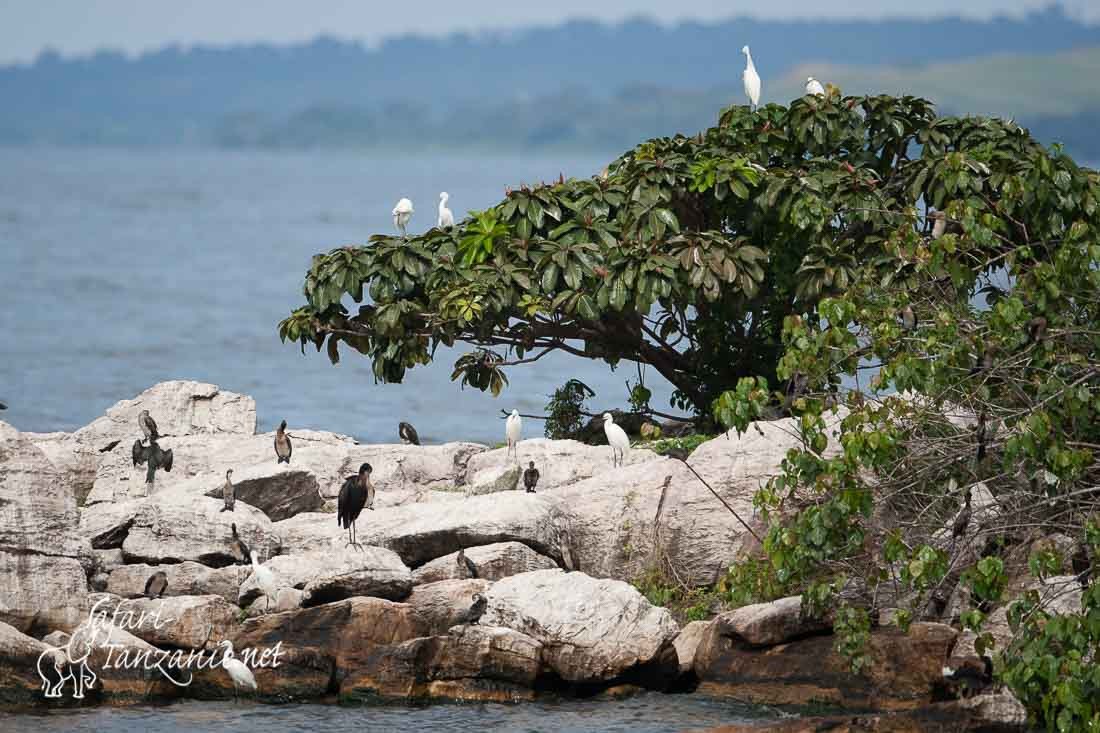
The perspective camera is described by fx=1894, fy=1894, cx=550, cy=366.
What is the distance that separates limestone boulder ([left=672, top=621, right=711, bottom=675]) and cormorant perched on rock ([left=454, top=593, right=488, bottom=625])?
5.94ft

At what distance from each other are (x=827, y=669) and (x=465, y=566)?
3661 millimetres

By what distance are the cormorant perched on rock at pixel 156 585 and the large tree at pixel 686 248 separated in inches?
195

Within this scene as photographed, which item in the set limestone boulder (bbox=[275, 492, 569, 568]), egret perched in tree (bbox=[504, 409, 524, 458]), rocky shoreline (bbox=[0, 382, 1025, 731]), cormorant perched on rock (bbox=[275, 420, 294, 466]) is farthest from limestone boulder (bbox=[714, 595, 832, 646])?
cormorant perched on rock (bbox=[275, 420, 294, 466])

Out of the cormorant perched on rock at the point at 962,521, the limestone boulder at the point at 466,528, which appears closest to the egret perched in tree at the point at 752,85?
the limestone boulder at the point at 466,528

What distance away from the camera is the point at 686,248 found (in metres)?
21.5

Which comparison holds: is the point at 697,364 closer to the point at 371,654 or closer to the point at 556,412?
the point at 556,412

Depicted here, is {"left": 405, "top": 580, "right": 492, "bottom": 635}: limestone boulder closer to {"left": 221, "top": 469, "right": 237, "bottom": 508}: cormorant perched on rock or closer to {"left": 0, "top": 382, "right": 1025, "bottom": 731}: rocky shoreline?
{"left": 0, "top": 382, "right": 1025, "bottom": 731}: rocky shoreline

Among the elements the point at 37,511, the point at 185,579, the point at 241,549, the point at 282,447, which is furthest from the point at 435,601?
the point at 282,447

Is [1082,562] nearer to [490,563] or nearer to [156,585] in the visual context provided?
[490,563]

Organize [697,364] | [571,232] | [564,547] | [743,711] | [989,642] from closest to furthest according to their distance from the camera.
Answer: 1. [989,642]
2. [743,711]
3. [564,547]
4. [571,232]
5. [697,364]

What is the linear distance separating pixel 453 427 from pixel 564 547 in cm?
2412

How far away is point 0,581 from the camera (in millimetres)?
17328

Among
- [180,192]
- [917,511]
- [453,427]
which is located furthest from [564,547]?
[180,192]

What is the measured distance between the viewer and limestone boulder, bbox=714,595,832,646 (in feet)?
55.7
